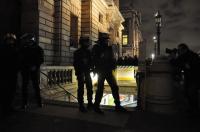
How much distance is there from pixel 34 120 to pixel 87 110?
Answer: 4.83ft

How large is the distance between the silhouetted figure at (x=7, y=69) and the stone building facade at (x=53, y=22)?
6.28m

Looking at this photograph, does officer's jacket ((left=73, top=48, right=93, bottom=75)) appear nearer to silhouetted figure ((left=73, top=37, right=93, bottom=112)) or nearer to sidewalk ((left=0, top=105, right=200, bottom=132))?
silhouetted figure ((left=73, top=37, right=93, bottom=112))

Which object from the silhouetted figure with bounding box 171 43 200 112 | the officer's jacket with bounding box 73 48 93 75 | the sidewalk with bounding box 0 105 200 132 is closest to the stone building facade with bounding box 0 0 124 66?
the officer's jacket with bounding box 73 48 93 75

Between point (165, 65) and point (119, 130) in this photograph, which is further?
point (165, 65)

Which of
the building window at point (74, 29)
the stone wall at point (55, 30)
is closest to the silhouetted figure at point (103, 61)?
the stone wall at point (55, 30)

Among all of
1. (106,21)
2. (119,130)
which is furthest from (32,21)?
(106,21)

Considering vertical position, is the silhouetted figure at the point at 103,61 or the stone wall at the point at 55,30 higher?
the stone wall at the point at 55,30

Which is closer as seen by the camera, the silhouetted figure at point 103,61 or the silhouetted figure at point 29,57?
the silhouetted figure at point 103,61

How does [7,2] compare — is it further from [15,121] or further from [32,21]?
[15,121]

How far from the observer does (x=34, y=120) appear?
4.89 meters

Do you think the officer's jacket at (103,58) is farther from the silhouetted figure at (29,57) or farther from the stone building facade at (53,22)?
the stone building facade at (53,22)

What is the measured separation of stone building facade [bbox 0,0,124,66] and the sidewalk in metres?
7.25

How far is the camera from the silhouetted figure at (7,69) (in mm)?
5262

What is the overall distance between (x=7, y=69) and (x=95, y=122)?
2.54m
